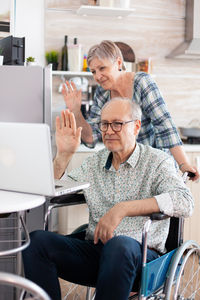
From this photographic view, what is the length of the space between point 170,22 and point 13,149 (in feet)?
10.1

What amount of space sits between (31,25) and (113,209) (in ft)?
8.75

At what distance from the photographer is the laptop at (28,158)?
51.0 inches

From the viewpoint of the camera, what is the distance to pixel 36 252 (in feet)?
5.19

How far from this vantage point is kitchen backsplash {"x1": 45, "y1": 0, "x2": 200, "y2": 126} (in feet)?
12.6

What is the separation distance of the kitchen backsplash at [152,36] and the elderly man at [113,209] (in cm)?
214

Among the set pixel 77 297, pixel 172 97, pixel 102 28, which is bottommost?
pixel 77 297

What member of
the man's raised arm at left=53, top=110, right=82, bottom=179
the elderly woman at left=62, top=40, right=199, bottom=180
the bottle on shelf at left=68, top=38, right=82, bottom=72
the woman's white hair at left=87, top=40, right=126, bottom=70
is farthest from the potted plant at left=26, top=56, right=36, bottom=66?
the bottle on shelf at left=68, top=38, right=82, bottom=72

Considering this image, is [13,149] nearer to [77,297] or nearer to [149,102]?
[149,102]

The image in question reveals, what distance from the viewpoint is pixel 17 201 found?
1.28m

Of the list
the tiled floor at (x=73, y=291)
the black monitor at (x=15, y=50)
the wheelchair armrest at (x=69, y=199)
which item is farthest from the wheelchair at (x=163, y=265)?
the tiled floor at (x=73, y=291)

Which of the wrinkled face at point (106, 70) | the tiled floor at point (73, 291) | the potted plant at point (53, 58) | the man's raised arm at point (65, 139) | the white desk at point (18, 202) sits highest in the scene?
the potted plant at point (53, 58)

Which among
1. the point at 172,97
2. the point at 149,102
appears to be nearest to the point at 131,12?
the point at 172,97

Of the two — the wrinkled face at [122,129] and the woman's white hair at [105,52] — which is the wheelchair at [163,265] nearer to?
the wrinkled face at [122,129]

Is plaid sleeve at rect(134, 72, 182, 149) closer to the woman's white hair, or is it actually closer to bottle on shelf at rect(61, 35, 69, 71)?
the woman's white hair
